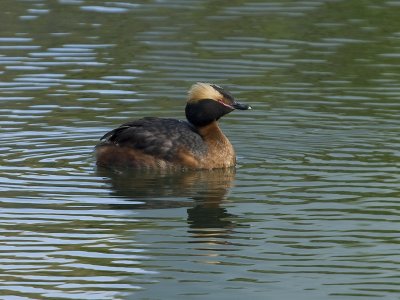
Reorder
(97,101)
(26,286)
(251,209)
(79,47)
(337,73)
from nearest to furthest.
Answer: (26,286) < (251,209) < (97,101) < (337,73) < (79,47)

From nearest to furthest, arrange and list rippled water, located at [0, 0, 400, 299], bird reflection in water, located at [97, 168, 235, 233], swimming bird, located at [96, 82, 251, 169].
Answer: rippled water, located at [0, 0, 400, 299]
bird reflection in water, located at [97, 168, 235, 233]
swimming bird, located at [96, 82, 251, 169]

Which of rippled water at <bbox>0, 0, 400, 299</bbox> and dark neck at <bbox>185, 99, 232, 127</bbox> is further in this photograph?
dark neck at <bbox>185, 99, 232, 127</bbox>

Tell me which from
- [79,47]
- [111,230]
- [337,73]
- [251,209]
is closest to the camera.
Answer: [111,230]

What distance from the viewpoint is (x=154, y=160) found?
54.0 ft

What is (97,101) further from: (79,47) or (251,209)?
(251,209)

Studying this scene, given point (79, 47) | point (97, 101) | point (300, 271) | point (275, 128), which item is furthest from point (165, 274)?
point (79, 47)

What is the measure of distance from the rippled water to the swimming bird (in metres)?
0.30

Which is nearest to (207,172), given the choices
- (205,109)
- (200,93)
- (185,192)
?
(205,109)

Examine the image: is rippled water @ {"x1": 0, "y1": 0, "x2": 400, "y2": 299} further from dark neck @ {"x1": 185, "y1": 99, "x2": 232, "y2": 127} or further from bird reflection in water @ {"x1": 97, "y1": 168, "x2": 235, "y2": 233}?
dark neck @ {"x1": 185, "y1": 99, "x2": 232, "y2": 127}

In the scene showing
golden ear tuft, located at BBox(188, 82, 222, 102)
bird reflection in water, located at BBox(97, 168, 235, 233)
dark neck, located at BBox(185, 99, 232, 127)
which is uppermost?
golden ear tuft, located at BBox(188, 82, 222, 102)

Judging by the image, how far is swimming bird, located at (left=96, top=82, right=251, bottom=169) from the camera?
16438 mm

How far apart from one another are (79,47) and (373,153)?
7.83 m

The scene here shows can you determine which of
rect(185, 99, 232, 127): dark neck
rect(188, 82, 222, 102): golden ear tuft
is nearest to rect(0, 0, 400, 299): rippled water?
rect(185, 99, 232, 127): dark neck

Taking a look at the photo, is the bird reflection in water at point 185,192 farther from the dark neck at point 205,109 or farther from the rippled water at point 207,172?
the dark neck at point 205,109
